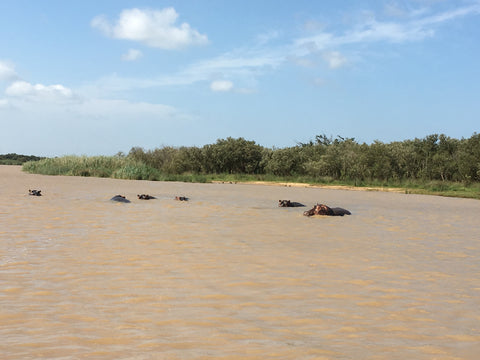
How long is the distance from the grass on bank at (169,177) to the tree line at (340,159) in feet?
5.04

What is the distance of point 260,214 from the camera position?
1460 cm

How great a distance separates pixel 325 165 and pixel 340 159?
1315 millimetres

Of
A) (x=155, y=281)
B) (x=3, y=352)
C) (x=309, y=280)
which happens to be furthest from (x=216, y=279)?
(x=3, y=352)

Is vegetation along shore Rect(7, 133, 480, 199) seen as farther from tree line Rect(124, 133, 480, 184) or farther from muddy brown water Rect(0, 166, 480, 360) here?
muddy brown water Rect(0, 166, 480, 360)

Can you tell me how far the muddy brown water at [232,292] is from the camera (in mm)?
3809

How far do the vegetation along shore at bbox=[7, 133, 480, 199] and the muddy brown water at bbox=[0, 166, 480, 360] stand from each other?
19678 mm

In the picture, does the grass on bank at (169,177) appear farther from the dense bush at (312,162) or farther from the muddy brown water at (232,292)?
the muddy brown water at (232,292)

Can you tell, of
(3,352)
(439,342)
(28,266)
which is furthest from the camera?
(28,266)

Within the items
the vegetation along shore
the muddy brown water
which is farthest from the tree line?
the muddy brown water

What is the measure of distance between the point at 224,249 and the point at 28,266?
3011 mm

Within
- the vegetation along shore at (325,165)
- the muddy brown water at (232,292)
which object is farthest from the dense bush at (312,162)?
the muddy brown water at (232,292)

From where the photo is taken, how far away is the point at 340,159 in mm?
40250

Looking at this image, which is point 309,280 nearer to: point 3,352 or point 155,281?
point 155,281

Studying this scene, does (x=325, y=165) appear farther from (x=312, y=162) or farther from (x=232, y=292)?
(x=232, y=292)
